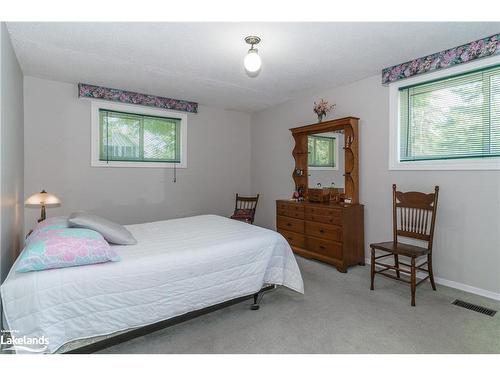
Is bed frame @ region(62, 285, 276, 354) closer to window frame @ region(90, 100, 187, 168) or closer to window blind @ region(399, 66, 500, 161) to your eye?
window blind @ region(399, 66, 500, 161)

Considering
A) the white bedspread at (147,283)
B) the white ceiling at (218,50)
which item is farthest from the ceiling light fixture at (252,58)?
the white bedspread at (147,283)

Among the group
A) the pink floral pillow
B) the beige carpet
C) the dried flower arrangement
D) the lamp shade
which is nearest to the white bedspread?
the pink floral pillow

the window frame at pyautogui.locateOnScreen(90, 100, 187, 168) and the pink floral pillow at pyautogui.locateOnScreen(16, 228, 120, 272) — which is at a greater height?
the window frame at pyautogui.locateOnScreen(90, 100, 187, 168)

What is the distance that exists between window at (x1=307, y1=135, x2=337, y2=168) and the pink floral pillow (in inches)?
129

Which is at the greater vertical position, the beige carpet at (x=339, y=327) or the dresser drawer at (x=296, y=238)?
the dresser drawer at (x=296, y=238)

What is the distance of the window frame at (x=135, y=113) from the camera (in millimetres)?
4074

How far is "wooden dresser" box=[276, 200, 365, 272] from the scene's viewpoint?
349cm

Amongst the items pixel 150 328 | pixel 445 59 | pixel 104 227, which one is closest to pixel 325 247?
pixel 150 328

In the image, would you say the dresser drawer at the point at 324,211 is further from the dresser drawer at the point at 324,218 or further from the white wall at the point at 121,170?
the white wall at the point at 121,170

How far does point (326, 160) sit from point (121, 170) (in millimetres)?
3254

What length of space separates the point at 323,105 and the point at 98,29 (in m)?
3.03

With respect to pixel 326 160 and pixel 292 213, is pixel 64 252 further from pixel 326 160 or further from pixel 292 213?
pixel 326 160

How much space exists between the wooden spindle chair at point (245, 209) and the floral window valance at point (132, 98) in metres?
1.90

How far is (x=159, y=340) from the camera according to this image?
6.60 ft
